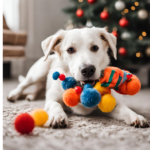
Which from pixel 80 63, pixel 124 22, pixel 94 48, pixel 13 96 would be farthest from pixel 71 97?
pixel 124 22

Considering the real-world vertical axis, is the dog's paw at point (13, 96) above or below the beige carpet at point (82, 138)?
below

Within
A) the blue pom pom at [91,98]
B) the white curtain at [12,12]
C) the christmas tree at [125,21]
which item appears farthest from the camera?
the white curtain at [12,12]

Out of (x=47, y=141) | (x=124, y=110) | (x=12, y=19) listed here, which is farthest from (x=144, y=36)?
(x=12, y=19)

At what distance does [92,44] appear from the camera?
5.15 feet

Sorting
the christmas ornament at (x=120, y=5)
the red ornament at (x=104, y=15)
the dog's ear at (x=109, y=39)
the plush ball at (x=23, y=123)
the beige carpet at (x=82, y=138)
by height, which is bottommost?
the beige carpet at (x=82, y=138)

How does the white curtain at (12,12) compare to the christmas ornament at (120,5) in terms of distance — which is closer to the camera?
the christmas ornament at (120,5)

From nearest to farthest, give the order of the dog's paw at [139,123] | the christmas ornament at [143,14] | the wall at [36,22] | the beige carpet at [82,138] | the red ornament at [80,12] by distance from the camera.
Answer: the beige carpet at [82,138]
the dog's paw at [139,123]
the christmas ornament at [143,14]
the red ornament at [80,12]
the wall at [36,22]

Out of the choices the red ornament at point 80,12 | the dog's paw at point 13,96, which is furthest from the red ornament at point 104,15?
the dog's paw at point 13,96

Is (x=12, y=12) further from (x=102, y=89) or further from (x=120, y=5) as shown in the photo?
(x=102, y=89)

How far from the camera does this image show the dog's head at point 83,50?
4.55 ft

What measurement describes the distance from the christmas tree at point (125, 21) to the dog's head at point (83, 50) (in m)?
1.66

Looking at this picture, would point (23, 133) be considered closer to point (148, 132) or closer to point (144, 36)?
point (148, 132)

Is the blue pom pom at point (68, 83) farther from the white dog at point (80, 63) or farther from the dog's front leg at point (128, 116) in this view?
the dog's front leg at point (128, 116)

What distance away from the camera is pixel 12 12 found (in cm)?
521
